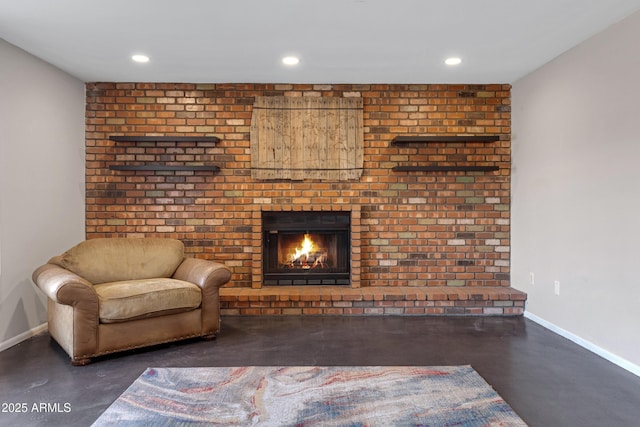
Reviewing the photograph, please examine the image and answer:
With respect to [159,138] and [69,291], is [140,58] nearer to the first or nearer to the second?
[159,138]

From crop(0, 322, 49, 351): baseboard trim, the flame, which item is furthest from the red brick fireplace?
crop(0, 322, 49, 351): baseboard trim

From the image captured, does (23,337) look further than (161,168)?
No

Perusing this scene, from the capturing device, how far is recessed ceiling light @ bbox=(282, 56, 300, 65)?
345cm

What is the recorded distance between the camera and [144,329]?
293 centimetres

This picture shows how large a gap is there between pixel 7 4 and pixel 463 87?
12.3 ft

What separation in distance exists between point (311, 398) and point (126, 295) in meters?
1.51

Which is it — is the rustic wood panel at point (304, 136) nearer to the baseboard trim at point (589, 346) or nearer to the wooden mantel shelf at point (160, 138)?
the wooden mantel shelf at point (160, 138)

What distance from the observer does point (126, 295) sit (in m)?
2.86

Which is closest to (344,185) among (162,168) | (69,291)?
(162,168)

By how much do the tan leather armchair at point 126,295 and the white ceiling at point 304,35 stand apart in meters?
1.58

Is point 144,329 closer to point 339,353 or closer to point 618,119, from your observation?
point 339,353

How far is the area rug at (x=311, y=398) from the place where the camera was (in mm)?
1980

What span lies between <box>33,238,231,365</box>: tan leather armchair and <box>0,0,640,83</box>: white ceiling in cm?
158

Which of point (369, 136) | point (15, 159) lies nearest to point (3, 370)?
point (15, 159)
